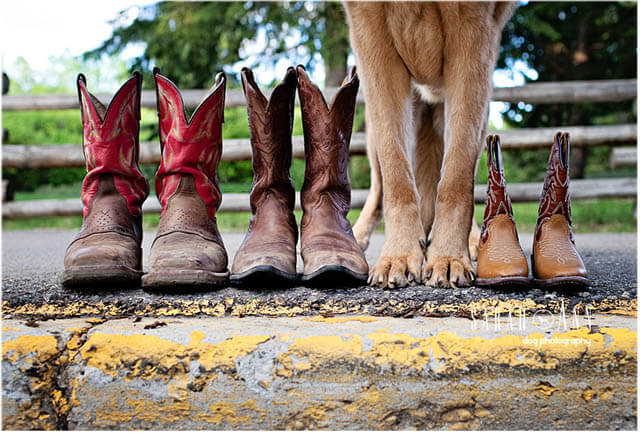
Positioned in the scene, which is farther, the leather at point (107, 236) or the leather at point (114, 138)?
the leather at point (114, 138)

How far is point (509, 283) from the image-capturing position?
144 centimetres

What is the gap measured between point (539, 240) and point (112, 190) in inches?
50.7

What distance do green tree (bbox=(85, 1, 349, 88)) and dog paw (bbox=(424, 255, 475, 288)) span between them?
4681 mm

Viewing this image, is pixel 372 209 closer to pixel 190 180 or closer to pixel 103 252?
pixel 190 180

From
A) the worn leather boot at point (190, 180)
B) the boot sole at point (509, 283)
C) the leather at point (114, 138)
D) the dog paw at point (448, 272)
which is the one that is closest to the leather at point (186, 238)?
the worn leather boot at point (190, 180)

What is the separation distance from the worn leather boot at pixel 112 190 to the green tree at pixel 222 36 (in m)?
4.52

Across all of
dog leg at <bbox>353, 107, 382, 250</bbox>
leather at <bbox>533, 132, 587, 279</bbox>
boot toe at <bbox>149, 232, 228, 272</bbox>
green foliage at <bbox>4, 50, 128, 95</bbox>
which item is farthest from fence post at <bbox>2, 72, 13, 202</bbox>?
green foliage at <bbox>4, 50, 128, 95</bbox>

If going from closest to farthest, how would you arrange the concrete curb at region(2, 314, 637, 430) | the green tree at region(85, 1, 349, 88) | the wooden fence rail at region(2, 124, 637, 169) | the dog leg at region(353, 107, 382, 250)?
the concrete curb at region(2, 314, 637, 430) → the dog leg at region(353, 107, 382, 250) → the wooden fence rail at region(2, 124, 637, 169) → the green tree at region(85, 1, 349, 88)

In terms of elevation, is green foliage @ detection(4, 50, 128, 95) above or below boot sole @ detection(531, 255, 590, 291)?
above

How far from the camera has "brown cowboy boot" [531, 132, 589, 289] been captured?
142 centimetres

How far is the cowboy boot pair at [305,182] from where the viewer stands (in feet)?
5.14

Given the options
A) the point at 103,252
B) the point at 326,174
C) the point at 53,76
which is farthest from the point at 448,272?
the point at 53,76

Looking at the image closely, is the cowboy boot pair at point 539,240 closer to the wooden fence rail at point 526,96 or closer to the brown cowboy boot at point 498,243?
the brown cowboy boot at point 498,243

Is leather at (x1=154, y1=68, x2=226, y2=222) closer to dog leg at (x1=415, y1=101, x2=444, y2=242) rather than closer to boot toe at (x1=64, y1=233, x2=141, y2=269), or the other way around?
boot toe at (x1=64, y1=233, x2=141, y2=269)
